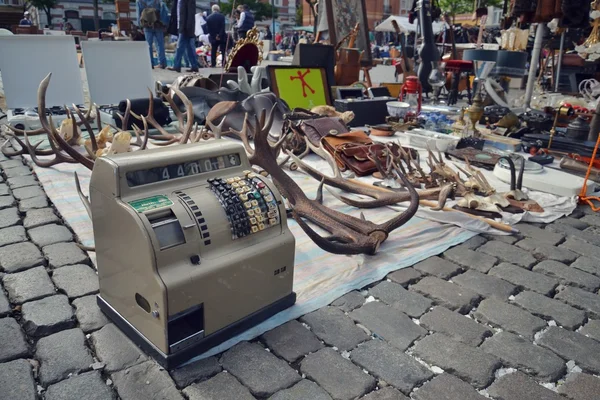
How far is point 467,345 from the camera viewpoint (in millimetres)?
2188

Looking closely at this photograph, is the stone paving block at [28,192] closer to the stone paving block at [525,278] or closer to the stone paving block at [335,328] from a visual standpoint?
the stone paving block at [335,328]

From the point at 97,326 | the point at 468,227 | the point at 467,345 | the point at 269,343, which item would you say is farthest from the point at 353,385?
the point at 468,227

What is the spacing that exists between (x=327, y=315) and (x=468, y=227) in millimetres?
1586

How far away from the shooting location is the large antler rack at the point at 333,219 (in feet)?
9.30

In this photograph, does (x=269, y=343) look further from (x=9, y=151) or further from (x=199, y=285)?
A: (x=9, y=151)

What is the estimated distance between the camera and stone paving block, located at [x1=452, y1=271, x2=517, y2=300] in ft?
8.71

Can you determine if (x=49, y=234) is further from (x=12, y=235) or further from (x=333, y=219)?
(x=333, y=219)

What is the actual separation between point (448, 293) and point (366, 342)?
70 cm

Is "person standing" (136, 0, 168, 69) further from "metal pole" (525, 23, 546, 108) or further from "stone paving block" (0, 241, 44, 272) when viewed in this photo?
"stone paving block" (0, 241, 44, 272)

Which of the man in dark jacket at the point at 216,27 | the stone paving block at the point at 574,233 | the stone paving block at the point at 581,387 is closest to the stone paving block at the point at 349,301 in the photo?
the stone paving block at the point at 581,387

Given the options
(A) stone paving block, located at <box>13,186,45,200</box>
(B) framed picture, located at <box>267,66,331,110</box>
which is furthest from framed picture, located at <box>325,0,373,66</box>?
(A) stone paving block, located at <box>13,186,45,200</box>

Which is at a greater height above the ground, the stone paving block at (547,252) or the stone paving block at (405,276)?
the stone paving block at (547,252)

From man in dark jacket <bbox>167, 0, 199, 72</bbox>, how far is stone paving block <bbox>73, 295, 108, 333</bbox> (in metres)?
10.2

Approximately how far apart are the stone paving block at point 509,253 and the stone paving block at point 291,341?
1567 millimetres
